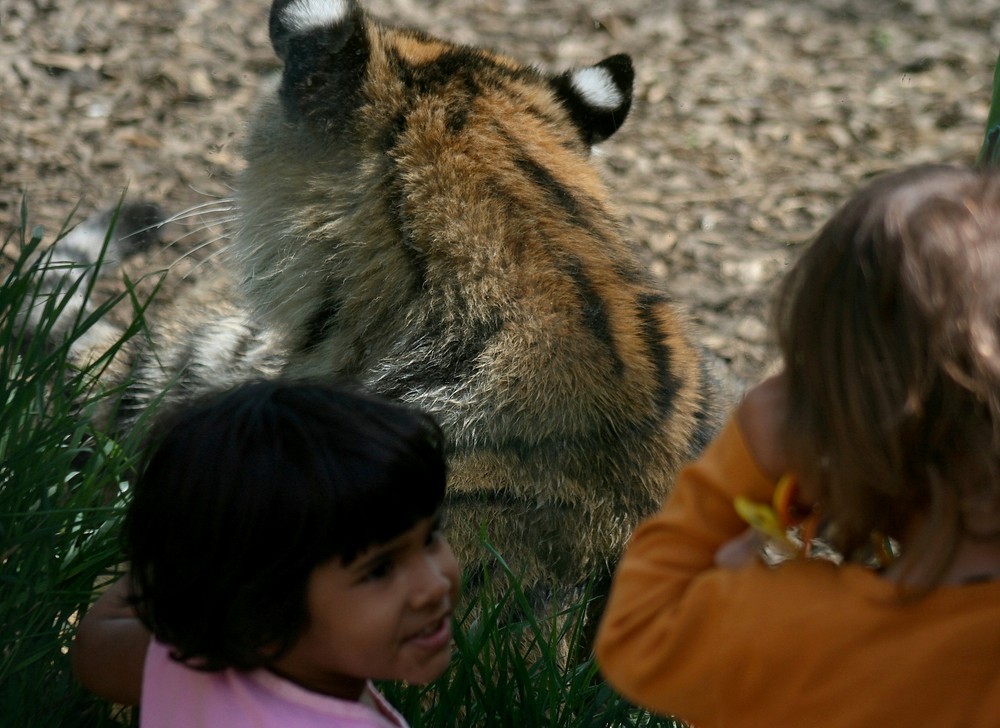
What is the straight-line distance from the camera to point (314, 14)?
11.9 ft

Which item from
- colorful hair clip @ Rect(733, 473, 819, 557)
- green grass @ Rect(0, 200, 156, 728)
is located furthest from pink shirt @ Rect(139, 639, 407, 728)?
colorful hair clip @ Rect(733, 473, 819, 557)

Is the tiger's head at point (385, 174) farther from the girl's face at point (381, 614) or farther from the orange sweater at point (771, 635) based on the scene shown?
the orange sweater at point (771, 635)

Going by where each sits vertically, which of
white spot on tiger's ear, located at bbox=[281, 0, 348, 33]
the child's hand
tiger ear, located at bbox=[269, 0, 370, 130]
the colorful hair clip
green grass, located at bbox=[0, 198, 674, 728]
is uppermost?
white spot on tiger's ear, located at bbox=[281, 0, 348, 33]

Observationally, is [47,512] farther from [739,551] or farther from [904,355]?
[904,355]

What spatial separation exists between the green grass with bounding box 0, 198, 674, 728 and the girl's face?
0.62m

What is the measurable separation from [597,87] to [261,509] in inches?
107

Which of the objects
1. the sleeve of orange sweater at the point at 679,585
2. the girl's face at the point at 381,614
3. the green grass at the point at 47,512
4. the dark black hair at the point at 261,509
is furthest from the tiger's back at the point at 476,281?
the sleeve of orange sweater at the point at 679,585

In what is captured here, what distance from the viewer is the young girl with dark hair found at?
1728 mm

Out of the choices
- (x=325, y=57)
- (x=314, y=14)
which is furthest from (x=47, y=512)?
(x=314, y=14)

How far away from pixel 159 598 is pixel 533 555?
1.34 meters

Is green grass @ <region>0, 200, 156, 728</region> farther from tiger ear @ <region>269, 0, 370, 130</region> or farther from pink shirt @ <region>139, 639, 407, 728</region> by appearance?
tiger ear @ <region>269, 0, 370, 130</region>

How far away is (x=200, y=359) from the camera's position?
429cm

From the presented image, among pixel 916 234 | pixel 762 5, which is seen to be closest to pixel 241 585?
pixel 916 234

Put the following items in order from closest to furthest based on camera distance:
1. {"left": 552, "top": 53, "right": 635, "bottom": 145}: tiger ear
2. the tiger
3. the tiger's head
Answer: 1. the tiger
2. the tiger's head
3. {"left": 552, "top": 53, "right": 635, "bottom": 145}: tiger ear
